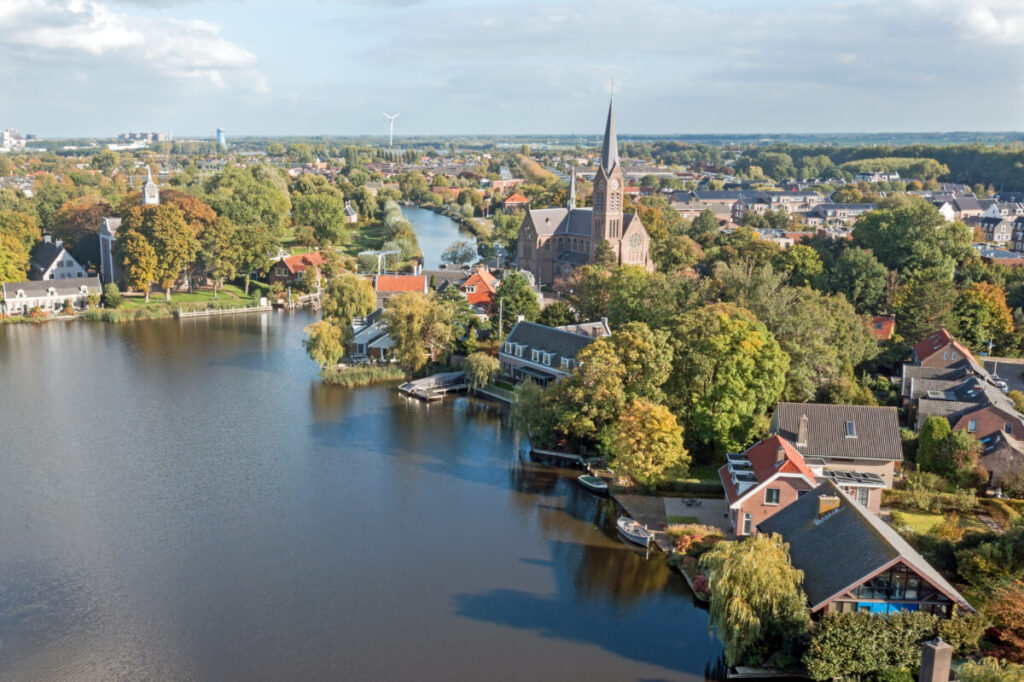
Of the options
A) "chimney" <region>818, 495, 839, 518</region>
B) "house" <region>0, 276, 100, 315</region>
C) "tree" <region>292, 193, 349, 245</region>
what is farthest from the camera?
"tree" <region>292, 193, 349, 245</region>

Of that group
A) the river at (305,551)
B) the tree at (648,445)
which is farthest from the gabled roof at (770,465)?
the river at (305,551)

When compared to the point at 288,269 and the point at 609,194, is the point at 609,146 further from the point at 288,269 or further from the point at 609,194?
the point at 288,269

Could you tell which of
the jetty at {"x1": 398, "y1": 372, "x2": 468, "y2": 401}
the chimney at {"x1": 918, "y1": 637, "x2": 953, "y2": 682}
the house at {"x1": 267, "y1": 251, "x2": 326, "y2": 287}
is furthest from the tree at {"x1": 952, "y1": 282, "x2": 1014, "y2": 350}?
the house at {"x1": 267, "y1": 251, "x2": 326, "y2": 287}

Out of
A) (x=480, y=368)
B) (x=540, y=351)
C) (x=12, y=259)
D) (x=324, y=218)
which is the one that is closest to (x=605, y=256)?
(x=540, y=351)

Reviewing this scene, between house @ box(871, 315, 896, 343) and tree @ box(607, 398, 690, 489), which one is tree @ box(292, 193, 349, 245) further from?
tree @ box(607, 398, 690, 489)

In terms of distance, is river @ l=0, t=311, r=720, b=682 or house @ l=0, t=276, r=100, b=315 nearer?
river @ l=0, t=311, r=720, b=682

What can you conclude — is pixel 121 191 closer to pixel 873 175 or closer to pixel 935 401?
pixel 935 401

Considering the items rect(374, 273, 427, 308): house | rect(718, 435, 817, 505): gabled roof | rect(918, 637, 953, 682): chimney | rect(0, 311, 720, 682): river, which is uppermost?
rect(374, 273, 427, 308): house

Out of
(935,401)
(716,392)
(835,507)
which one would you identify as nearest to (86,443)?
(716,392)
